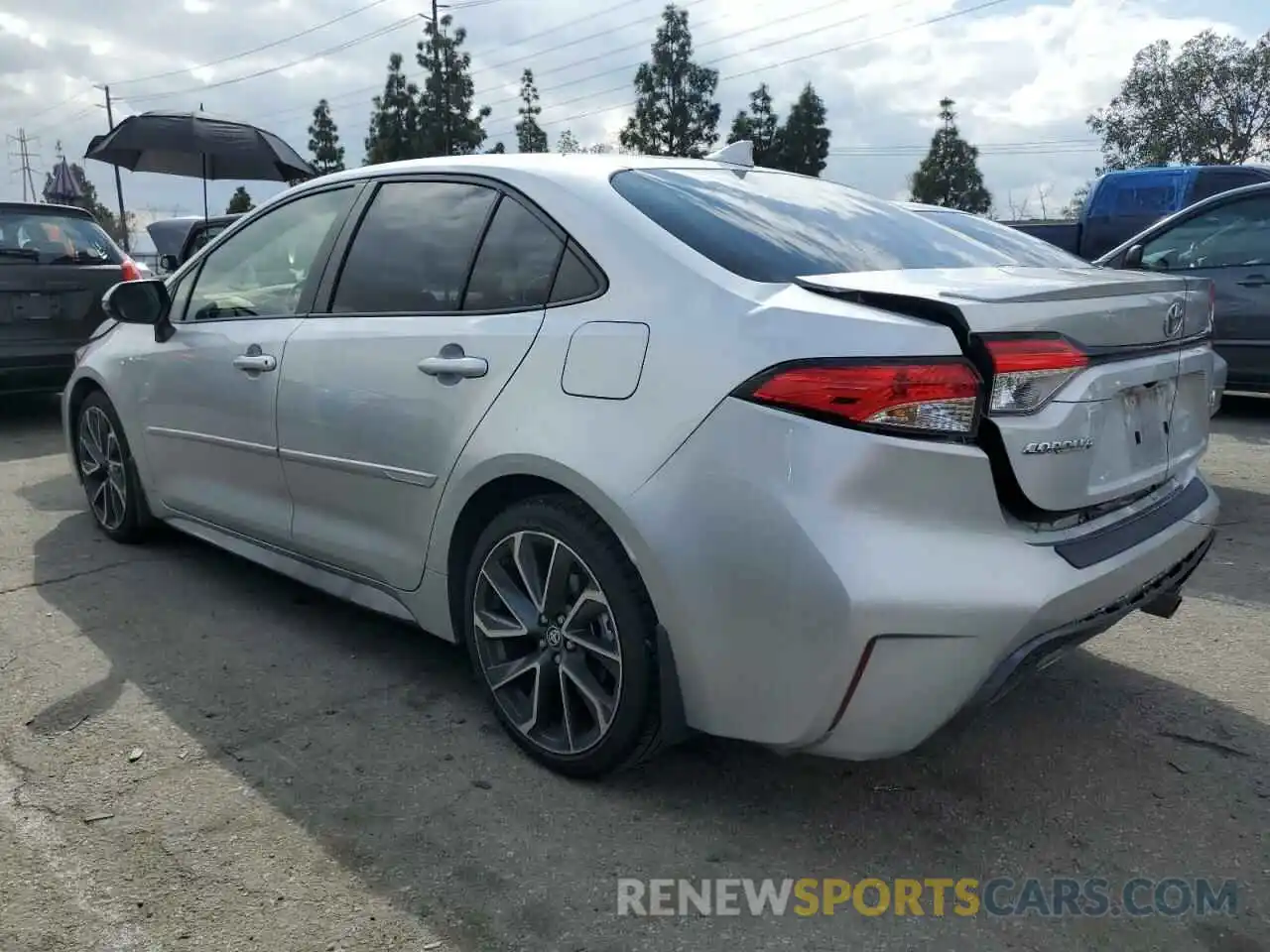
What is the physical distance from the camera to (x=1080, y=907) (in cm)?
223

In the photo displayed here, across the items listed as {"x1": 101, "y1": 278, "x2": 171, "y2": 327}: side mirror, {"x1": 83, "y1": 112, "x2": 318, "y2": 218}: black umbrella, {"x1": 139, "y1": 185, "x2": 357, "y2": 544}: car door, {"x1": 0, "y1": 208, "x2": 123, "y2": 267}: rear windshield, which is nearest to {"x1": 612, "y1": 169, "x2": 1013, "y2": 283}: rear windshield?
{"x1": 139, "y1": 185, "x2": 357, "y2": 544}: car door

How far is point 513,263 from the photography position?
2.89 m

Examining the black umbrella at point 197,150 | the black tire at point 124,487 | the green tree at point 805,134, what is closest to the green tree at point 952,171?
the green tree at point 805,134

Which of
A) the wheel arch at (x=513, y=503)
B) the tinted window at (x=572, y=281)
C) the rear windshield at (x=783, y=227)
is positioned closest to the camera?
the wheel arch at (x=513, y=503)

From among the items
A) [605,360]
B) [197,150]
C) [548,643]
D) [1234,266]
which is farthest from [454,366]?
[197,150]

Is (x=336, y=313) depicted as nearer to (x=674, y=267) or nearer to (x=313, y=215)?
(x=313, y=215)

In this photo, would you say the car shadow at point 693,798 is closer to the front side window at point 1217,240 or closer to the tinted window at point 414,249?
the tinted window at point 414,249

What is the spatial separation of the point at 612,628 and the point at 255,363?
178cm

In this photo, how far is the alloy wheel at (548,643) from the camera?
258 centimetres

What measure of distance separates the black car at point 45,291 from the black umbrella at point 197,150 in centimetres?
497

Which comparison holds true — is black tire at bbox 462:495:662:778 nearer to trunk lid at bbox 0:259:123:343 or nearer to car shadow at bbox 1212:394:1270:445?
car shadow at bbox 1212:394:1270:445

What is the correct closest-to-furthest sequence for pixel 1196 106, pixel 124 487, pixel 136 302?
pixel 136 302 → pixel 124 487 → pixel 1196 106

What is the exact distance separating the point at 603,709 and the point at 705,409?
0.80 m

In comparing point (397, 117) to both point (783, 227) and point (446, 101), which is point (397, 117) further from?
point (783, 227)
